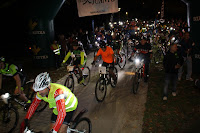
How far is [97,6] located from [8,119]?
7.39 meters

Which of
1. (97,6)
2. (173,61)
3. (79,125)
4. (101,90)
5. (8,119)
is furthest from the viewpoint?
(97,6)

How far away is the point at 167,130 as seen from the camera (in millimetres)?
4625

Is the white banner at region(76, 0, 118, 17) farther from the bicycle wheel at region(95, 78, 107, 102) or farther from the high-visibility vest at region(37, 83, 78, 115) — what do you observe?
the high-visibility vest at region(37, 83, 78, 115)

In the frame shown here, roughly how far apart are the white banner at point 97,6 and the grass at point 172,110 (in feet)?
16.1

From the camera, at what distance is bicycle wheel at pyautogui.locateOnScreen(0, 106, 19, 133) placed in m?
4.90

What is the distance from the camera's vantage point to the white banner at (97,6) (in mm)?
9805

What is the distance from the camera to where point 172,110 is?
5.63 m

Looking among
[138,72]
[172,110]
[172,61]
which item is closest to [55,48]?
[138,72]

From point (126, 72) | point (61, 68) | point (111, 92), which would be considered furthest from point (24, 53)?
point (111, 92)

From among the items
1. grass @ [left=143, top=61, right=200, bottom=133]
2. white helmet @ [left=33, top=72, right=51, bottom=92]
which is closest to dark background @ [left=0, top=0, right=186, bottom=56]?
white helmet @ [left=33, top=72, right=51, bottom=92]

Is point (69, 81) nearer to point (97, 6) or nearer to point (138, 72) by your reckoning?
point (138, 72)

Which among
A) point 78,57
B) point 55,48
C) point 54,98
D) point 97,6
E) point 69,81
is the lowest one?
point 69,81

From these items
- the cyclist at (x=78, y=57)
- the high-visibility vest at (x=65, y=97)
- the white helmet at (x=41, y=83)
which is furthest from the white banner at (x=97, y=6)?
the white helmet at (x=41, y=83)

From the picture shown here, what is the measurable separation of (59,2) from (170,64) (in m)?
8.38
